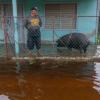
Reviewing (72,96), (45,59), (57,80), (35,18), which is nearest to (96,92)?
(72,96)

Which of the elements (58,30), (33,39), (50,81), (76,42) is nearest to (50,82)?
(50,81)

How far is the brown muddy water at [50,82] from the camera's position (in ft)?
20.7

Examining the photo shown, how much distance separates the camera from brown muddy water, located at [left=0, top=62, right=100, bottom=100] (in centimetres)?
630

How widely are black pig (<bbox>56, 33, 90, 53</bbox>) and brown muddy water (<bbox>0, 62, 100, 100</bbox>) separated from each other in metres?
1.40

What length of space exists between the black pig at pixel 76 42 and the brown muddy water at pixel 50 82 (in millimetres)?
1397

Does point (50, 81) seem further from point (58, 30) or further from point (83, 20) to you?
point (83, 20)

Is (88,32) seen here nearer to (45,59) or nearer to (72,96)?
(45,59)

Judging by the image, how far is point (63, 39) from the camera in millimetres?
11125

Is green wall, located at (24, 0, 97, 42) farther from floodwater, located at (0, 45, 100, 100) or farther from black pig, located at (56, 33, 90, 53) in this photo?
floodwater, located at (0, 45, 100, 100)

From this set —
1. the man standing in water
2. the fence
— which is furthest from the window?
the man standing in water

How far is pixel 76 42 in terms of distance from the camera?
35.3ft

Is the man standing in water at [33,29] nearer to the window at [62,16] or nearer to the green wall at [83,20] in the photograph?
the green wall at [83,20]

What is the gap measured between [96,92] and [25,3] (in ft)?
25.5

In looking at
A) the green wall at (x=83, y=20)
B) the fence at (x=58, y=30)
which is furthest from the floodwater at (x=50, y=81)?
the green wall at (x=83, y=20)
